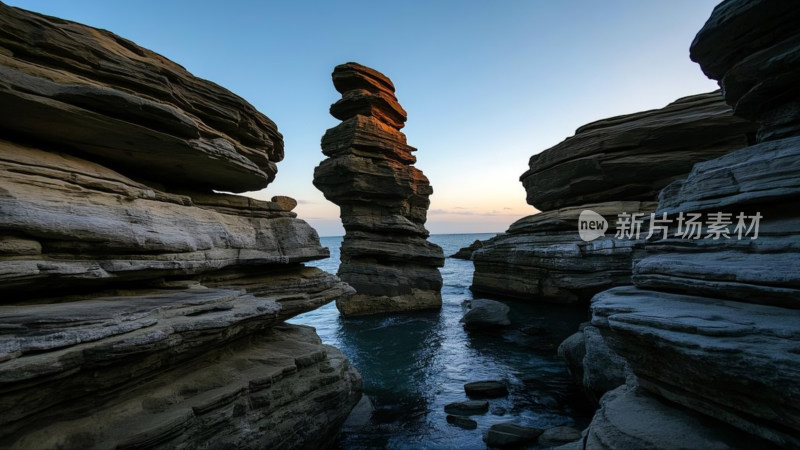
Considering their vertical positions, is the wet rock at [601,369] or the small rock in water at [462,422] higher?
the wet rock at [601,369]

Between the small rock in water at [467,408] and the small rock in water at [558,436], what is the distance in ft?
6.99

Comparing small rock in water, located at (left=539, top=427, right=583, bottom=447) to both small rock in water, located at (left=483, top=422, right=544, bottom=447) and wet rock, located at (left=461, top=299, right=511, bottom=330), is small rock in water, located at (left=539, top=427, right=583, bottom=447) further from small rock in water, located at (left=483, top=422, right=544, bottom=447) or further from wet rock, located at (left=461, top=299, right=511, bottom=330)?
wet rock, located at (left=461, top=299, right=511, bottom=330)

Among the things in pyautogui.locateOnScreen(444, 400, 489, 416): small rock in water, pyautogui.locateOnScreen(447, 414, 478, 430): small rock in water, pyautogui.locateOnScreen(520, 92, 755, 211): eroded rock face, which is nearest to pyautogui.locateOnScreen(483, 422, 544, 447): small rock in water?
pyautogui.locateOnScreen(447, 414, 478, 430): small rock in water

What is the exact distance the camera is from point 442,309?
26.8 m

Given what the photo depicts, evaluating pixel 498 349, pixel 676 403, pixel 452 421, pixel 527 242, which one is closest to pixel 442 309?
pixel 527 242

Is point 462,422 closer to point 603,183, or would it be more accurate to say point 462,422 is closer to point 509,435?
point 509,435

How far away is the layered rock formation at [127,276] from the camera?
15.4 ft

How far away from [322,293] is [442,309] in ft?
57.0

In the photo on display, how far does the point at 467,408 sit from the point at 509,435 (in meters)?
2.07

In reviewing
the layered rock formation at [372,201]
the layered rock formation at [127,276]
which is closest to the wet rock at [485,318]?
the layered rock formation at [372,201]

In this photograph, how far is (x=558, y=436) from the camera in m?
8.52

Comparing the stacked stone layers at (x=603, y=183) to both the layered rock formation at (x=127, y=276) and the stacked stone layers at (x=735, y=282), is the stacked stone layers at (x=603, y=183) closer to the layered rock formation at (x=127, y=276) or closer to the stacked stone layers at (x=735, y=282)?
the stacked stone layers at (x=735, y=282)

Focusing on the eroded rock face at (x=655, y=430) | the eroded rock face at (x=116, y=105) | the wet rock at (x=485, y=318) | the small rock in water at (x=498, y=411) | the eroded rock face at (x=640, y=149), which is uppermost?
the eroded rock face at (x=640, y=149)

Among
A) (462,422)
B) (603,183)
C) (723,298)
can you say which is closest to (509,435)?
(462,422)
